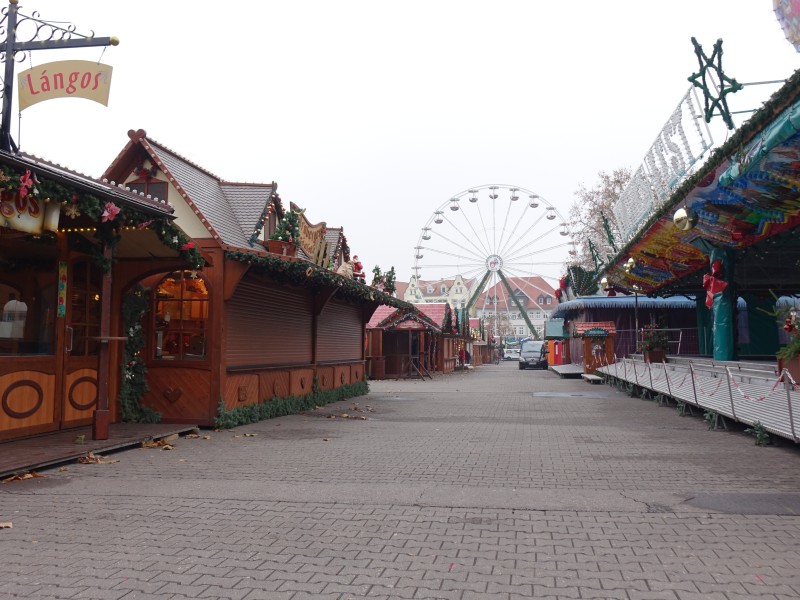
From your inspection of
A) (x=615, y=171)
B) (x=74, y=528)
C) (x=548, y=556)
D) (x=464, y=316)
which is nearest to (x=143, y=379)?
(x=74, y=528)

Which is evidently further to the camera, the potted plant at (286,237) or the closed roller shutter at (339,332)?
the closed roller shutter at (339,332)

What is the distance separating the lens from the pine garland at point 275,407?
39.4ft

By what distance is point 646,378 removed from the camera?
1842 cm

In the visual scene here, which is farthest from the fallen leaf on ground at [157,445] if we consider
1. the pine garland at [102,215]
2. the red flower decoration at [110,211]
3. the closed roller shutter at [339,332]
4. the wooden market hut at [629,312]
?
the wooden market hut at [629,312]

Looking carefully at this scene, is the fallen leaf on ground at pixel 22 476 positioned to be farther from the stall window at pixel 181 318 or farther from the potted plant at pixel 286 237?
the potted plant at pixel 286 237

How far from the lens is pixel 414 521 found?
18.5ft

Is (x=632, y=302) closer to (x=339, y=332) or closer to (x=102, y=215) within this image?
(x=339, y=332)

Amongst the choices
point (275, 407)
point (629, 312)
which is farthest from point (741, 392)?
point (629, 312)

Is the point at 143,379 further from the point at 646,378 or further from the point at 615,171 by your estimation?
the point at 615,171

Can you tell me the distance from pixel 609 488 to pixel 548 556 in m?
2.50

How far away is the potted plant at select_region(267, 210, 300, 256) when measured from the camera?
13484 millimetres

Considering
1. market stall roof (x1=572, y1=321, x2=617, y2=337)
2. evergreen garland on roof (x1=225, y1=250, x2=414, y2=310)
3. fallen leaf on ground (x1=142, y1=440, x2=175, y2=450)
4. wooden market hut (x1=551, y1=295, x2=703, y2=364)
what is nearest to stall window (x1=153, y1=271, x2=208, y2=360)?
evergreen garland on roof (x1=225, y1=250, x2=414, y2=310)

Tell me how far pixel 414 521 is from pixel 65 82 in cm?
706

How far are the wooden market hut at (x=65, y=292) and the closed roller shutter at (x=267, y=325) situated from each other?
76.9 inches
